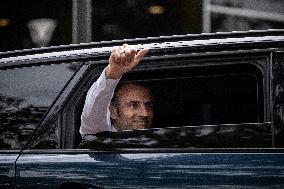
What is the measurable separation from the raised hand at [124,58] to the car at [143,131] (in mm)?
135

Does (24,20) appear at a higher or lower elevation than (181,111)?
higher

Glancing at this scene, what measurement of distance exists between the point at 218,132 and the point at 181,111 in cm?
162

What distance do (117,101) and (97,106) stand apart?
509 millimetres

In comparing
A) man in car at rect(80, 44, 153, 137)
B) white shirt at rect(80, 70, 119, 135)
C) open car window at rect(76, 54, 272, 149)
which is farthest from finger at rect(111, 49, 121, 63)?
open car window at rect(76, 54, 272, 149)

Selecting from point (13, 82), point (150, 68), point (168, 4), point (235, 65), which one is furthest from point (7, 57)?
point (168, 4)

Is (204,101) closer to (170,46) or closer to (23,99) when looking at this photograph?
(170,46)

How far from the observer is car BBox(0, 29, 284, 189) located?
2643 millimetres

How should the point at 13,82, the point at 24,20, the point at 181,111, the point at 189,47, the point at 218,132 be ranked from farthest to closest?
the point at 24,20 → the point at 181,111 → the point at 13,82 → the point at 189,47 → the point at 218,132

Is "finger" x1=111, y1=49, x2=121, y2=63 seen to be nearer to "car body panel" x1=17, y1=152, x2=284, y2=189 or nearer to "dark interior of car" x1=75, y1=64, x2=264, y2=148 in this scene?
"car body panel" x1=17, y1=152, x2=284, y2=189

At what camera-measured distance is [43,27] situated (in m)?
9.38

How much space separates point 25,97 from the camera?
3150 mm

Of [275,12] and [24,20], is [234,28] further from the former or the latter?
[24,20]

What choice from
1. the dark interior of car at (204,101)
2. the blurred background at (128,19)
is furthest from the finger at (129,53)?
the blurred background at (128,19)

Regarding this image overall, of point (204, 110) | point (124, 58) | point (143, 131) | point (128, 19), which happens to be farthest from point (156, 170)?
point (128, 19)
